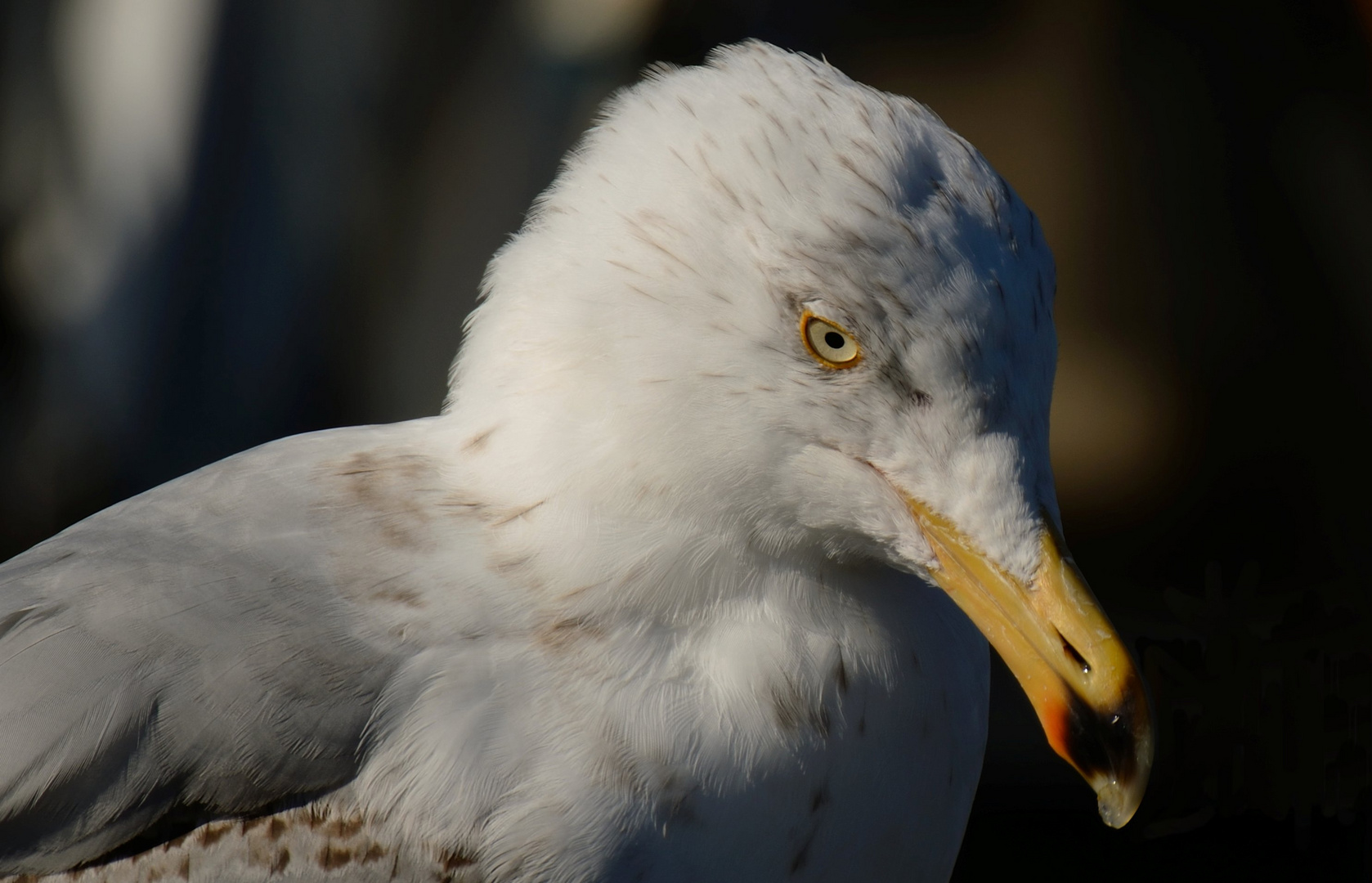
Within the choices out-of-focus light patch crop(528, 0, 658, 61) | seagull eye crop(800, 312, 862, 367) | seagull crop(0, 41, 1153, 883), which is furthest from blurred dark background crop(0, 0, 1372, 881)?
seagull eye crop(800, 312, 862, 367)

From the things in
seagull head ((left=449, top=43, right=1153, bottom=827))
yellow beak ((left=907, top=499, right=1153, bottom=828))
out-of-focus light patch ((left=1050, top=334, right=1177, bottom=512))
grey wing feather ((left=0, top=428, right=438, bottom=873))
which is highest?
seagull head ((left=449, top=43, right=1153, bottom=827))

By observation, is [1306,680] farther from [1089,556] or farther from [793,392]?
[793,392]

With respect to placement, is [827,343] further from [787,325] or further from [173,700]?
[173,700]

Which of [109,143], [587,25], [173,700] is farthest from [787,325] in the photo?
[109,143]

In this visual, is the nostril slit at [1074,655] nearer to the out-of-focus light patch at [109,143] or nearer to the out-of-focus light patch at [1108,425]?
the out-of-focus light patch at [1108,425]

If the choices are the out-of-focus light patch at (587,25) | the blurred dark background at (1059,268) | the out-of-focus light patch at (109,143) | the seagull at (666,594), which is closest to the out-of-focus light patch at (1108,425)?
the blurred dark background at (1059,268)

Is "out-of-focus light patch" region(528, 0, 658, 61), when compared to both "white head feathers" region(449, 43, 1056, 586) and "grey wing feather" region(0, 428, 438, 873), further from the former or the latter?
"grey wing feather" region(0, 428, 438, 873)
